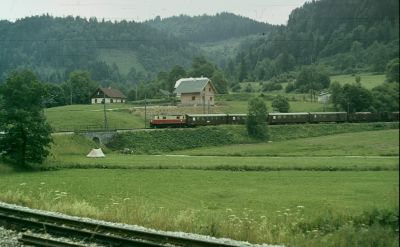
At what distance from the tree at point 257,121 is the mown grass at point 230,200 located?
33.7m

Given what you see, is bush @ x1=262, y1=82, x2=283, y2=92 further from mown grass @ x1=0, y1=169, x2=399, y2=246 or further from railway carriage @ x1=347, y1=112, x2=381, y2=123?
mown grass @ x1=0, y1=169, x2=399, y2=246

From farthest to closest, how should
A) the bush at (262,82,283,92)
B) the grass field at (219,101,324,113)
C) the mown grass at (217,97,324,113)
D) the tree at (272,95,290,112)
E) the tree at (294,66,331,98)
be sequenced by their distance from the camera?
the bush at (262,82,283,92)
the tree at (294,66,331,98)
the mown grass at (217,97,324,113)
the grass field at (219,101,324,113)
the tree at (272,95,290,112)

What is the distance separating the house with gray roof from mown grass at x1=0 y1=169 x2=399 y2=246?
62.0m

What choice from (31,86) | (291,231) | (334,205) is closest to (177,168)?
(31,86)

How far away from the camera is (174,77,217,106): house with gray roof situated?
10356 cm

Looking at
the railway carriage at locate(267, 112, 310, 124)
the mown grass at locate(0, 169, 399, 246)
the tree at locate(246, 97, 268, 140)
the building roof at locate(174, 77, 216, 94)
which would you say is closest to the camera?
the mown grass at locate(0, 169, 399, 246)

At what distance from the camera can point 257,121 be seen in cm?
7462

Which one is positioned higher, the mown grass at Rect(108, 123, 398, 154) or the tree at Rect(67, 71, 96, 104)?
the tree at Rect(67, 71, 96, 104)

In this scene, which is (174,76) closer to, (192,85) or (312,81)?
(192,85)

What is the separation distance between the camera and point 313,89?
115188 mm

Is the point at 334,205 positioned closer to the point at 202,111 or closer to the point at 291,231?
the point at 291,231

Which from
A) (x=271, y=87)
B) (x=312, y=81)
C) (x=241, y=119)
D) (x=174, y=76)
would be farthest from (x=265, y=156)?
(x=174, y=76)

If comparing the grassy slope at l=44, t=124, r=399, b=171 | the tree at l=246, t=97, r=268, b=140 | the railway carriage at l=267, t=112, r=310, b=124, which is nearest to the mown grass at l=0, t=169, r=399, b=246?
the grassy slope at l=44, t=124, r=399, b=171

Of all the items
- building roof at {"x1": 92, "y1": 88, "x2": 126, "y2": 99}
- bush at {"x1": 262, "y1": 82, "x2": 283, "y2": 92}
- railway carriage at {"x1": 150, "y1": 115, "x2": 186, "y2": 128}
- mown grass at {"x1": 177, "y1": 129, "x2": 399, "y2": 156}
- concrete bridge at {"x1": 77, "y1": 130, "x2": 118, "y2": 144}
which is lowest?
mown grass at {"x1": 177, "y1": 129, "x2": 399, "y2": 156}
